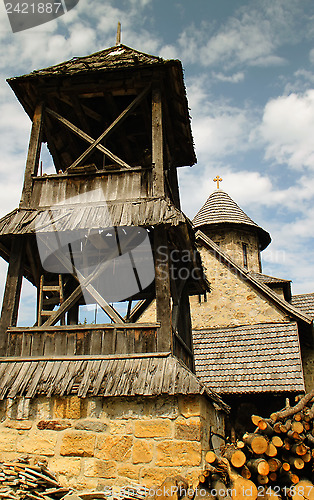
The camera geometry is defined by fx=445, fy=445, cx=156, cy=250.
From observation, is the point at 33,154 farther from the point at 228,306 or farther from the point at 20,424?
the point at 228,306

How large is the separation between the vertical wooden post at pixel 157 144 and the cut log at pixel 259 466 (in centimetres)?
395

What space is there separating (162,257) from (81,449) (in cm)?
283

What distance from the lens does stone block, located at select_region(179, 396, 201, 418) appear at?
18.2ft

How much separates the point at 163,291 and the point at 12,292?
2.34 m

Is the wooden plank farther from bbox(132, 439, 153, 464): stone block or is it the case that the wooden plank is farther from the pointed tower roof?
the pointed tower roof

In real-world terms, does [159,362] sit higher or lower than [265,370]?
lower

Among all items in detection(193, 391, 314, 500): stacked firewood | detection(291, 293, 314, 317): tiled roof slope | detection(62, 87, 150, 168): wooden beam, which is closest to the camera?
detection(193, 391, 314, 500): stacked firewood

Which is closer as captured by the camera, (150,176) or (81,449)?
(81,449)

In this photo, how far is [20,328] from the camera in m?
6.55

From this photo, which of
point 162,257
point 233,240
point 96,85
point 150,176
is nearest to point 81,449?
point 162,257

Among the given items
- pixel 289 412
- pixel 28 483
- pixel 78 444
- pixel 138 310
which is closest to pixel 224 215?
pixel 138 310

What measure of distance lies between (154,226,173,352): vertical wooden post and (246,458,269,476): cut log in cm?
171

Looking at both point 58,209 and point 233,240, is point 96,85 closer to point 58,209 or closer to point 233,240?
point 58,209

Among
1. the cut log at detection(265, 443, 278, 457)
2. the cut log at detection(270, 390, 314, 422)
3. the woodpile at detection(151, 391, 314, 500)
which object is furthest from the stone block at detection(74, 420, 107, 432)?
the cut log at detection(270, 390, 314, 422)
